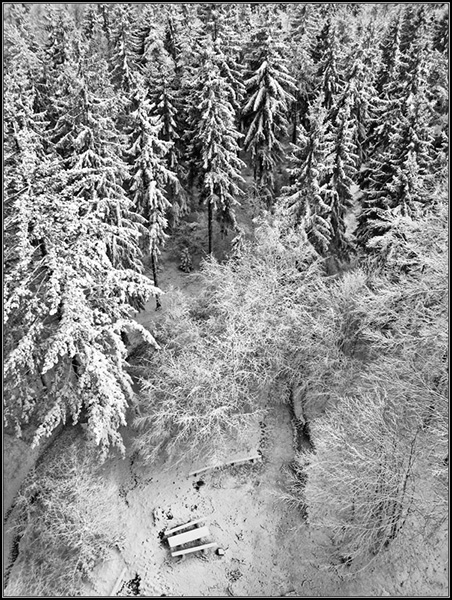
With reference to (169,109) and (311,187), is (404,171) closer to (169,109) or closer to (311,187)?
(311,187)

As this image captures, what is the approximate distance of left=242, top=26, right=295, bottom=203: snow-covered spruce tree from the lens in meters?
29.7

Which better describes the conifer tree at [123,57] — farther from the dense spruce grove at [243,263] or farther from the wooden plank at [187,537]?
the wooden plank at [187,537]

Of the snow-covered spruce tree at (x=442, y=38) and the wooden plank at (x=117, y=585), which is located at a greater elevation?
the snow-covered spruce tree at (x=442, y=38)

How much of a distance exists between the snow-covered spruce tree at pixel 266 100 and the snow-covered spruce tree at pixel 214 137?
2.71m

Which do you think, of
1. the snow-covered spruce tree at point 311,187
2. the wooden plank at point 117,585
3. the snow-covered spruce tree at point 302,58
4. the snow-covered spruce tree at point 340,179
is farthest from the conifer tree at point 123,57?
the wooden plank at point 117,585

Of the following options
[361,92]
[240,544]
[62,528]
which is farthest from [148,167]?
[240,544]

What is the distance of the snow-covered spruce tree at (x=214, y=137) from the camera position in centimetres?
2595

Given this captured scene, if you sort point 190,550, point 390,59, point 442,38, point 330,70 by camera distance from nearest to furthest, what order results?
point 190,550, point 330,70, point 390,59, point 442,38

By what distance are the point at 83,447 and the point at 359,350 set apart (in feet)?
52.3

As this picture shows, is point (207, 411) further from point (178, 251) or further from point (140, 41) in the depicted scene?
point (140, 41)

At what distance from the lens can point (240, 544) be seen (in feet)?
67.5

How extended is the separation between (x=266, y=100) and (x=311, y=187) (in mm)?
8981

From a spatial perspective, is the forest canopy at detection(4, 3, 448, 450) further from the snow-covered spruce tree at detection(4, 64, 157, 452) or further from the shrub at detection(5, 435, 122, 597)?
the shrub at detection(5, 435, 122, 597)

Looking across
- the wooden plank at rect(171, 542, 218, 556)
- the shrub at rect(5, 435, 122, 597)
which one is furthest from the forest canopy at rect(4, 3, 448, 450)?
the wooden plank at rect(171, 542, 218, 556)
